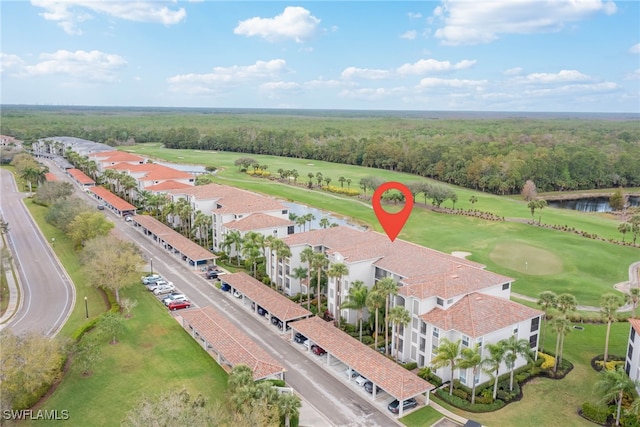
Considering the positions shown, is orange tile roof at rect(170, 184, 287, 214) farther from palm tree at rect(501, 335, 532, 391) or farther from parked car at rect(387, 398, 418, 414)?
palm tree at rect(501, 335, 532, 391)

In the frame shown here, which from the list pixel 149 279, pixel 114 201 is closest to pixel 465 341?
pixel 149 279

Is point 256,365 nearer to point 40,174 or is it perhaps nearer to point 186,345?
point 186,345

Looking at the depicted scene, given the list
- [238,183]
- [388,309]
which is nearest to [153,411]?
[388,309]

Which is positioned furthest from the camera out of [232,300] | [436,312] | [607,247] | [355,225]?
[355,225]

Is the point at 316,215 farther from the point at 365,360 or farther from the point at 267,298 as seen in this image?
the point at 365,360

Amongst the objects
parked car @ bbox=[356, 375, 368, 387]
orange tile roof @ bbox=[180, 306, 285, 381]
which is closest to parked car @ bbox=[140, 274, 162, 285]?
orange tile roof @ bbox=[180, 306, 285, 381]

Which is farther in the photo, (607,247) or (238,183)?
(238,183)

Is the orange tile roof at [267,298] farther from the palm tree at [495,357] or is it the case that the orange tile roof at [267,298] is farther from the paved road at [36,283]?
the palm tree at [495,357]
